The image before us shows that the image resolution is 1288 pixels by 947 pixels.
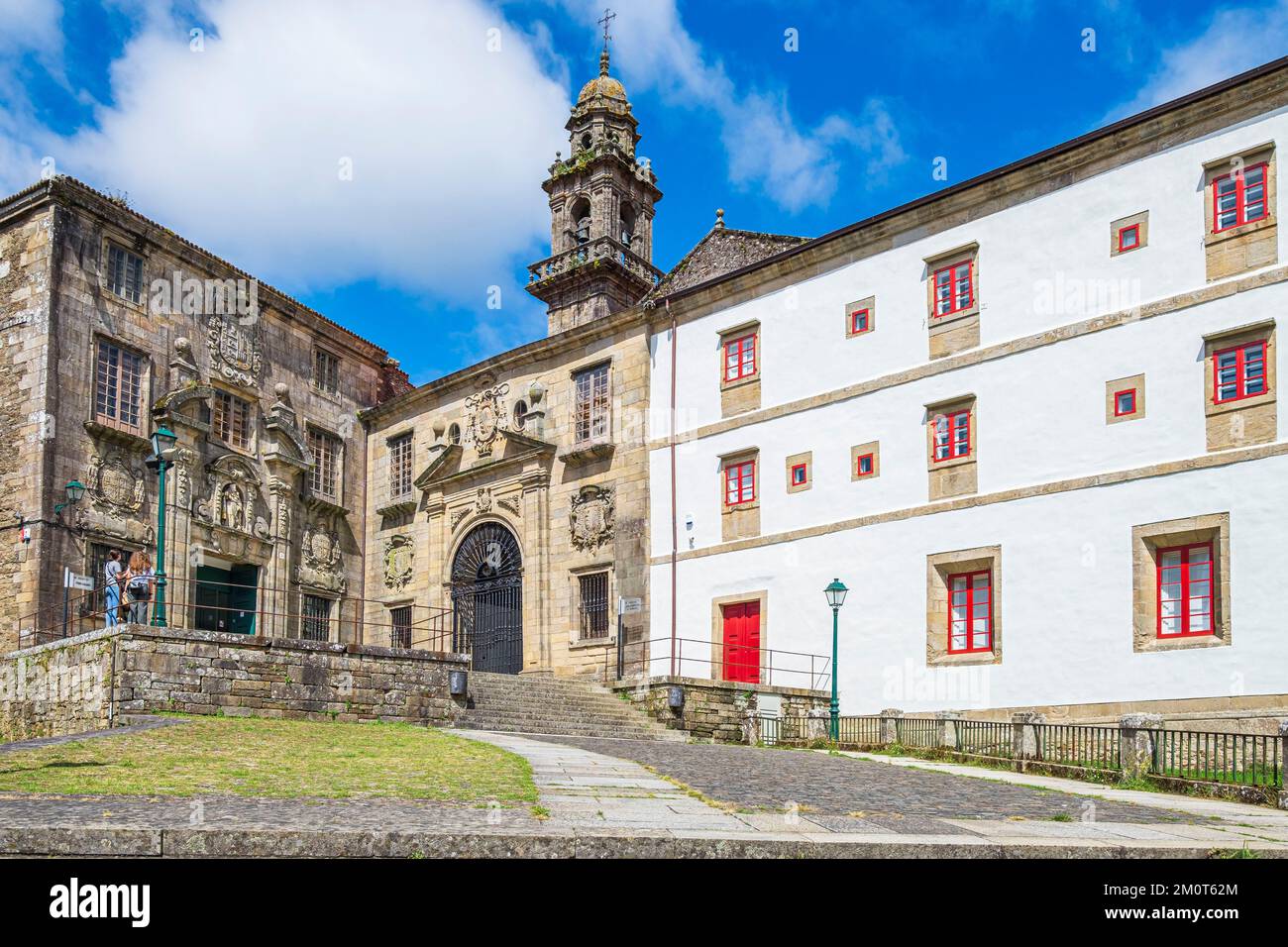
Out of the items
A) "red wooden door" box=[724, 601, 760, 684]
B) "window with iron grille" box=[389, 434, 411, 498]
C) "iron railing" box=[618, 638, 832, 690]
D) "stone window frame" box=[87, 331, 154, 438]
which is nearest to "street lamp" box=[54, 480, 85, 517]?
"stone window frame" box=[87, 331, 154, 438]

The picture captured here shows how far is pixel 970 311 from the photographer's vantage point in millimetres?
22188

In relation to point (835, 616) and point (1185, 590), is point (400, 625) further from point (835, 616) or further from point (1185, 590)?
point (1185, 590)

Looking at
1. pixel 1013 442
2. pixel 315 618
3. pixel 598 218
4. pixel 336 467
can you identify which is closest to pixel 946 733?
pixel 1013 442

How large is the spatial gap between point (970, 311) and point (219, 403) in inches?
657

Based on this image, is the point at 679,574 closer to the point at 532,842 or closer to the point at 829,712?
the point at 829,712

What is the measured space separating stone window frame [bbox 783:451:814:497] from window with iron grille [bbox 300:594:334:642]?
41.5ft

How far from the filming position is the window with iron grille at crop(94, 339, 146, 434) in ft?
80.2

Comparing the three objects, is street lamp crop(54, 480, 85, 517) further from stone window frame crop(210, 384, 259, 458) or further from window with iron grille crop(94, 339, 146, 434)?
stone window frame crop(210, 384, 259, 458)

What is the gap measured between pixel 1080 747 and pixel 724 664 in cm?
843

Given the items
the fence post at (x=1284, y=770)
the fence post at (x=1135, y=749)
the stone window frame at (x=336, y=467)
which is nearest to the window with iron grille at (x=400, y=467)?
the stone window frame at (x=336, y=467)

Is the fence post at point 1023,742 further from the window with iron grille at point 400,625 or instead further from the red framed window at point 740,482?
the window with iron grille at point 400,625

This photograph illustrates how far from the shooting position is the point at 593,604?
27.0 m

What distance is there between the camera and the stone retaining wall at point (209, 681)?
55.1 feet
